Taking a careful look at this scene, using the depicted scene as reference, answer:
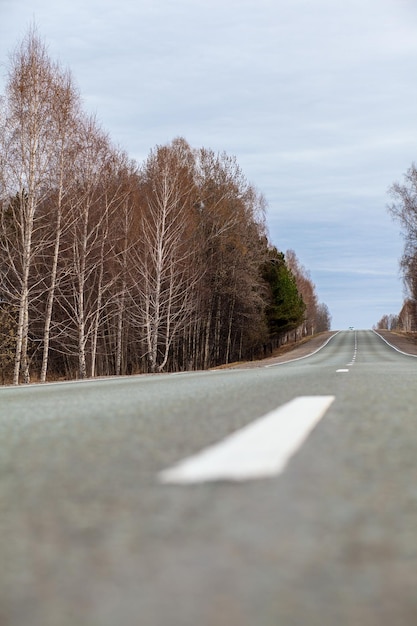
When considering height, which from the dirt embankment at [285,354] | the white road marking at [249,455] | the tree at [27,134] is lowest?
the dirt embankment at [285,354]

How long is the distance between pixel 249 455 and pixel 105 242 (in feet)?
81.6

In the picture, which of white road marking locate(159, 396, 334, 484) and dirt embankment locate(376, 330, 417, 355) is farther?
dirt embankment locate(376, 330, 417, 355)

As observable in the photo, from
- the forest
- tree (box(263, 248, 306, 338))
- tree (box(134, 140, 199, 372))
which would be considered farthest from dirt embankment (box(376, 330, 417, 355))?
tree (box(134, 140, 199, 372))

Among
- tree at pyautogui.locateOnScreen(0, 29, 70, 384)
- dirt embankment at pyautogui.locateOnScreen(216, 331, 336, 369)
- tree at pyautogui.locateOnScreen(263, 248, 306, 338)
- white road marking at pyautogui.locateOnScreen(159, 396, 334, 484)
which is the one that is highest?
tree at pyautogui.locateOnScreen(0, 29, 70, 384)

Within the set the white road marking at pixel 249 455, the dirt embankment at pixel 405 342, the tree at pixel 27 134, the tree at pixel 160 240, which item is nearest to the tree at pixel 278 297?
the dirt embankment at pixel 405 342

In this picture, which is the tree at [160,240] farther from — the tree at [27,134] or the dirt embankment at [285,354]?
the tree at [27,134]

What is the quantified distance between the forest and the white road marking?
57.8 ft

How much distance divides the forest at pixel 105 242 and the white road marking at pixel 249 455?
1760 centimetres

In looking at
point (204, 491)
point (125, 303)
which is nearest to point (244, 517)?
point (204, 491)

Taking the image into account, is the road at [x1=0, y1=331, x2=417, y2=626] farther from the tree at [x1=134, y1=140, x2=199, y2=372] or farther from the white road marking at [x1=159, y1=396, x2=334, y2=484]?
the tree at [x1=134, y1=140, x2=199, y2=372]

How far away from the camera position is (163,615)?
56cm

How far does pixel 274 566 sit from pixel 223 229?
3542cm

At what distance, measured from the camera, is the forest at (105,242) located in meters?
20.6

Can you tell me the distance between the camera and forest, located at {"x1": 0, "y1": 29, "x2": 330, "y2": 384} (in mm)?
20641
